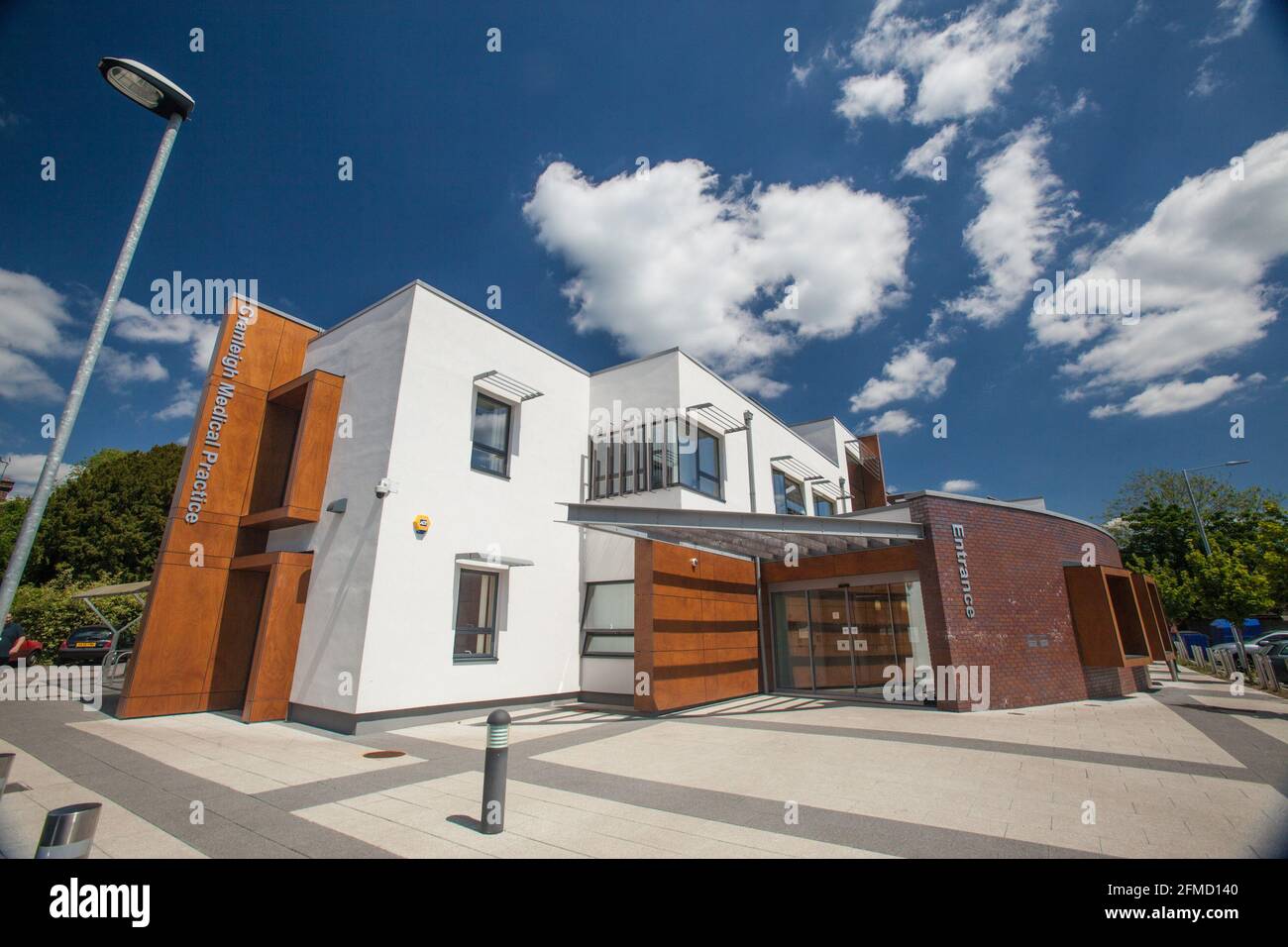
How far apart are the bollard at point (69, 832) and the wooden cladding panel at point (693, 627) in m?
8.22

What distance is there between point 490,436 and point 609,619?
494 cm

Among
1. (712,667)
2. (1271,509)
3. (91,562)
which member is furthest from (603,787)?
(91,562)

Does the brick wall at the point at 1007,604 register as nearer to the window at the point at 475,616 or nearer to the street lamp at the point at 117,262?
the window at the point at 475,616

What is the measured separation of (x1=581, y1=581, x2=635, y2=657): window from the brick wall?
641 cm

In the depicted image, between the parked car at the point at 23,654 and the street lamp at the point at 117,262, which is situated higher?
the street lamp at the point at 117,262

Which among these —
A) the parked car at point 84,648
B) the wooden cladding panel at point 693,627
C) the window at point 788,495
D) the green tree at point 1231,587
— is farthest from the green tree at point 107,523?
the green tree at point 1231,587

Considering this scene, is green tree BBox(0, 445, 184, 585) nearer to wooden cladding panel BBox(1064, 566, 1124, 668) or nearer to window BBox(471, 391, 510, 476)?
window BBox(471, 391, 510, 476)

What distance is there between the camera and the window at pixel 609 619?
12.3 meters

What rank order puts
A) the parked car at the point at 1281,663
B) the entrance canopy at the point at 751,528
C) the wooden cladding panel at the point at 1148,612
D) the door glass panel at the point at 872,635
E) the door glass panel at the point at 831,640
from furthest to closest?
the wooden cladding panel at the point at 1148,612, the parked car at the point at 1281,663, the door glass panel at the point at 831,640, the door glass panel at the point at 872,635, the entrance canopy at the point at 751,528

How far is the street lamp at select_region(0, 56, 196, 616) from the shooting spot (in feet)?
12.3

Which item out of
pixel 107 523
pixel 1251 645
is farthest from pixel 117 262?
pixel 1251 645

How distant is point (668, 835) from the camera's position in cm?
442

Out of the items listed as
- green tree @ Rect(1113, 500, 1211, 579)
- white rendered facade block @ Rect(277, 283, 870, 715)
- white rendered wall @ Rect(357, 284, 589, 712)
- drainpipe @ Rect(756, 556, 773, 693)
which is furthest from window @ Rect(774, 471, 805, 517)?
green tree @ Rect(1113, 500, 1211, 579)
